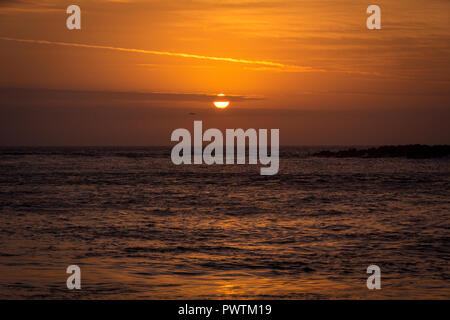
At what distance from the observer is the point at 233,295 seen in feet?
33.0

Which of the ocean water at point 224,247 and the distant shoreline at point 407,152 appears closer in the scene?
the ocean water at point 224,247

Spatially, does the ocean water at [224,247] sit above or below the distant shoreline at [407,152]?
below

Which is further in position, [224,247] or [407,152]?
Answer: [407,152]

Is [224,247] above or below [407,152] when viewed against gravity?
below

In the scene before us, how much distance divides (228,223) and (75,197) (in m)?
12.6

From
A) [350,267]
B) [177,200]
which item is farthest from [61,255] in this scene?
[177,200]

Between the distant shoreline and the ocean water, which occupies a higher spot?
the distant shoreline

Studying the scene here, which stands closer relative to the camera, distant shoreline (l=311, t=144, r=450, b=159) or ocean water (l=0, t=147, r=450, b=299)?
ocean water (l=0, t=147, r=450, b=299)

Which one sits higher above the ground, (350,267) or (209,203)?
(209,203)

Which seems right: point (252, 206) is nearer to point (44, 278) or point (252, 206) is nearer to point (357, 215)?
point (357, 215)
